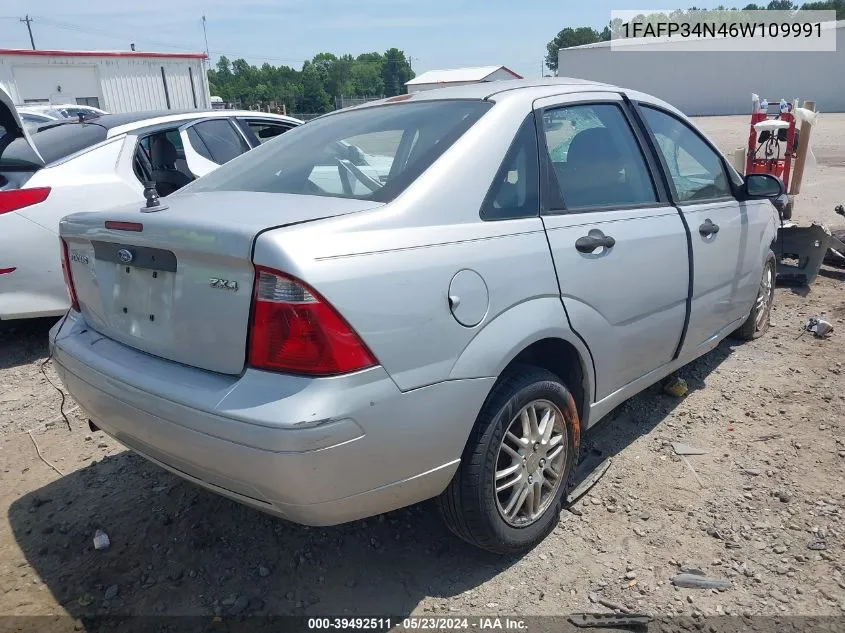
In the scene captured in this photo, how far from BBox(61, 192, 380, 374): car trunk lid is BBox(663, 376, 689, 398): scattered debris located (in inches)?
103

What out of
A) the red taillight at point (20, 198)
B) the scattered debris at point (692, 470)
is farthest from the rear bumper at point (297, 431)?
the red taillight at point (20, 198)

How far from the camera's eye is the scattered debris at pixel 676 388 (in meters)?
4.02

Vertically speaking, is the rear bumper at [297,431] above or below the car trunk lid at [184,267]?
below

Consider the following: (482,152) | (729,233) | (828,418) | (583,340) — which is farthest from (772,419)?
(482,152)

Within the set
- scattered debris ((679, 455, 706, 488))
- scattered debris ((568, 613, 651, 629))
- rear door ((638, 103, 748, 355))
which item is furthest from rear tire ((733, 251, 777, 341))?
scattered debris ((568, 613, 651, 629))

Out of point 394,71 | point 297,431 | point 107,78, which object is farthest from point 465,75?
point 394,71

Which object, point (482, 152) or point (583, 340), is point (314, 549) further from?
point (482, 152)

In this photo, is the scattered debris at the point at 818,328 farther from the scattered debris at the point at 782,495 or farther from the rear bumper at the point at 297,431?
the rear bumper at the point at 297,431

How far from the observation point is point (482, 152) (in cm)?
245

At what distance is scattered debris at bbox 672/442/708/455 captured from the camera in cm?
340

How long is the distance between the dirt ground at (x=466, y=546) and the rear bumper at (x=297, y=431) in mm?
551

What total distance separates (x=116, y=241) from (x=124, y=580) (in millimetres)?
1303

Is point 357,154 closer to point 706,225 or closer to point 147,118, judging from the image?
point 706,225

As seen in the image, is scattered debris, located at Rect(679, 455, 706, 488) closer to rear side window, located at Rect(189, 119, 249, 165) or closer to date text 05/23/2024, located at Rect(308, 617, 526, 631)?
date text 05/23/2024, located at Rect(308, 617, 526, 631)
